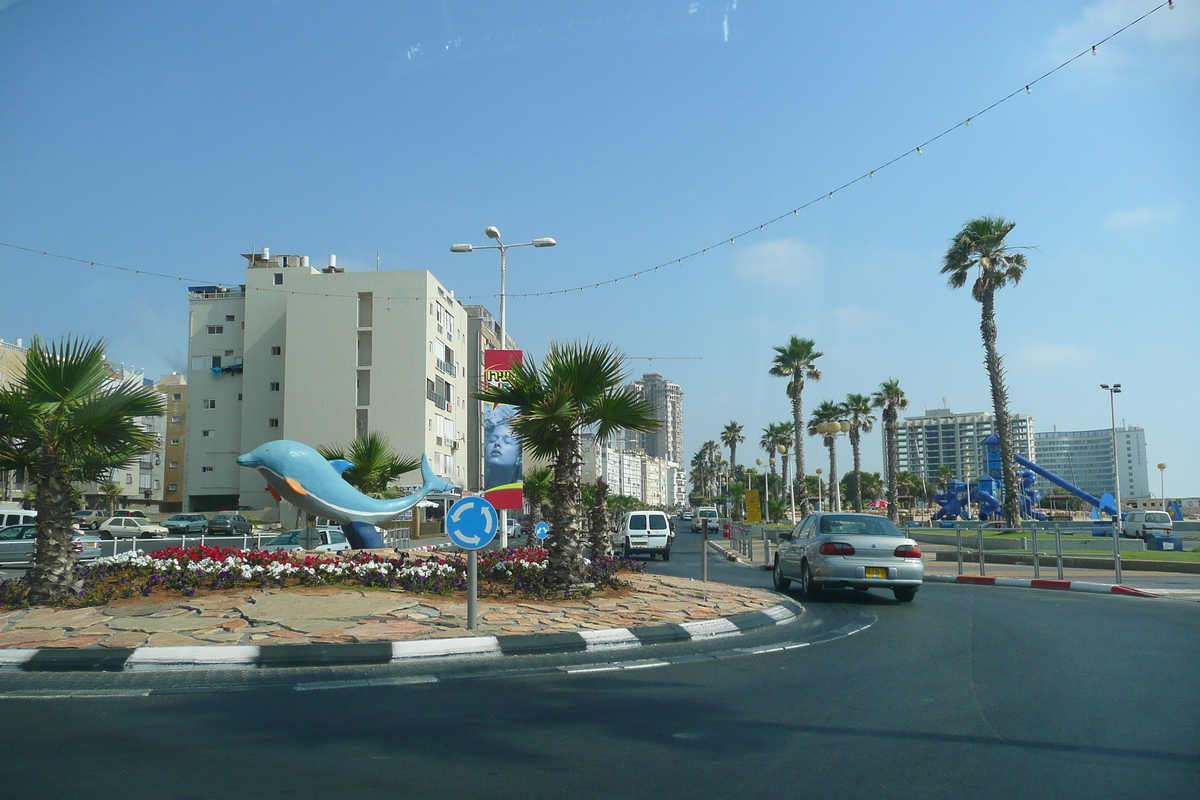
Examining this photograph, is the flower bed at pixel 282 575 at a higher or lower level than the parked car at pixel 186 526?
higher

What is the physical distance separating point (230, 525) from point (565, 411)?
42.4m

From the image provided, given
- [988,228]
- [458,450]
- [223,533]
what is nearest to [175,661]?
[988,228]

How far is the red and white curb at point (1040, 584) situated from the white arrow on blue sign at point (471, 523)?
13135 millimetres

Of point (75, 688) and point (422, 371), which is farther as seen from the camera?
point (422, 371)

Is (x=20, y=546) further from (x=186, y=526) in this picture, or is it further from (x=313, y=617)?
(x=186, y=526)

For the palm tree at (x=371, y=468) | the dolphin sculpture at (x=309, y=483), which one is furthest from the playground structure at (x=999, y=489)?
the dolphin sculpture at (x=309, y=483)

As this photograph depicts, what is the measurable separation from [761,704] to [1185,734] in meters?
2.77

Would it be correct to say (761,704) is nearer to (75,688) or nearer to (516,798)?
(516,798)

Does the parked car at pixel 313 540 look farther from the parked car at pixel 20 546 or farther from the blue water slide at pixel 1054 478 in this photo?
the blue water slide at pixel 1054 478

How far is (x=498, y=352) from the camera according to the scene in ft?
66.6

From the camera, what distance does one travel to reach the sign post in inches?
379

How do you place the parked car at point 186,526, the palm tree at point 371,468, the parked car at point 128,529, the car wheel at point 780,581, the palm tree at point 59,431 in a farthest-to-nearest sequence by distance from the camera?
the parked car at point 186,526 → the parked car at point 128,529 → the palm tree at point 371,468 → the car wheel at point 780,581 → the palm tree at point 59,431

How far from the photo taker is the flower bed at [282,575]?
11.9 metres

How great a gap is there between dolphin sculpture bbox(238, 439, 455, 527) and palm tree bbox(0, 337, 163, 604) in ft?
20.7
